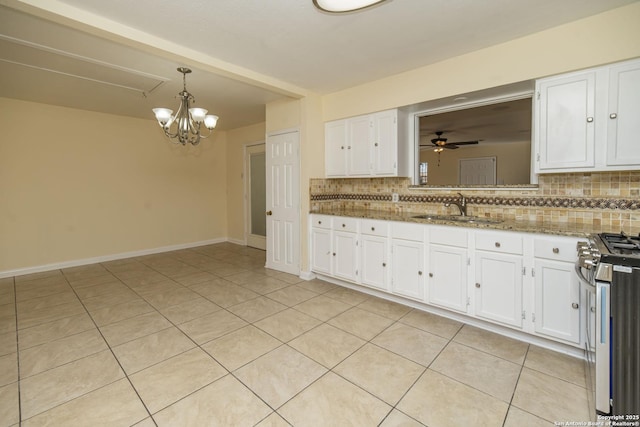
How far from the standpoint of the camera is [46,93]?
3965 millimetres

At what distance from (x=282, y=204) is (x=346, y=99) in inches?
68.0

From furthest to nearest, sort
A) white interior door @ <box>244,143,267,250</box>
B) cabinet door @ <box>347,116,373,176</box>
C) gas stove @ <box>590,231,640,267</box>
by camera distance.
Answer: white interior door @ <box>244,143,267,250</box>
cabinet door @ <box>347,116,373,176</box>
gas stove @ <box>590,231,640,267</box>

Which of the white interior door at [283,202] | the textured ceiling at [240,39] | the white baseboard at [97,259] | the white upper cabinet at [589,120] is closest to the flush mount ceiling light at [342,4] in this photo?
the textured ceiling at [240,39]

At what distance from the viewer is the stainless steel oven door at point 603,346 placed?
1.42 meters

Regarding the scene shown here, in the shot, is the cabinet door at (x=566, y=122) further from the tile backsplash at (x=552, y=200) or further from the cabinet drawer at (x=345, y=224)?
the cabinet drawer at (x=345, y=224)

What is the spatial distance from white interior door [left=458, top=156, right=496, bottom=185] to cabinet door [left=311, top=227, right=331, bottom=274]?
5.74 feet

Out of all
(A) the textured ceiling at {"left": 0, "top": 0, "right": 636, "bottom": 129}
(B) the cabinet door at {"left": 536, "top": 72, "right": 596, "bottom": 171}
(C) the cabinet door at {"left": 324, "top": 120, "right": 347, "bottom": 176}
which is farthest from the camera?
(C) the cabinet door at {"left": 324, "top": 120, "right": 347, "bottom": 176}

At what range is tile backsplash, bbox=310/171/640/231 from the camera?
2414 millimetres

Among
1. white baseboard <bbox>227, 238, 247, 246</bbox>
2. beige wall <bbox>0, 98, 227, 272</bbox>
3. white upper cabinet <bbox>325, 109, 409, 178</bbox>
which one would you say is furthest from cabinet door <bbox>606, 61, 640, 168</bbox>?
beige wall <bbox>0, 98, 227, 272</bbox>

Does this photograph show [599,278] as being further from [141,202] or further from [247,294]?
[141,202]

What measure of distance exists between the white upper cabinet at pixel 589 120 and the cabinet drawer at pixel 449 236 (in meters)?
0.85

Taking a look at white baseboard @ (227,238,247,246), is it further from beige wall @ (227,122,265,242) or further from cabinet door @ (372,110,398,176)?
cabinet door @ (372,110,398,176)

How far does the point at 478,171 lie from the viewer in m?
3.22

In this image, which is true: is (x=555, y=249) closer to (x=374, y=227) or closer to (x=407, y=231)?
(x=407, y=231)
